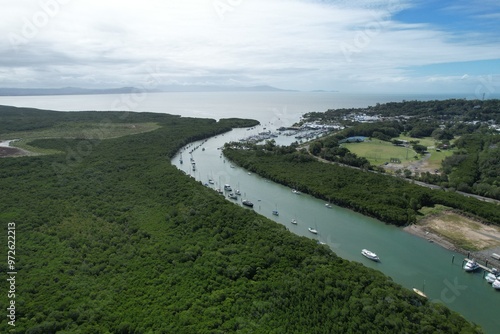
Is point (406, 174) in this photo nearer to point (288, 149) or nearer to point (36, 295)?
point (288, 149)

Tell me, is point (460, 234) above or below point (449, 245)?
above

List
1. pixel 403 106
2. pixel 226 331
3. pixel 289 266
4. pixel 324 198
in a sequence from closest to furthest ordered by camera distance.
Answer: pixel 226 331 → pixel 289 266 → pixel 324 198 → pixel 403 106

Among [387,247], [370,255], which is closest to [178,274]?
[370,255]

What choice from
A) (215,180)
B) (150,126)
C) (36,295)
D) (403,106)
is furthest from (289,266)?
(403,106)

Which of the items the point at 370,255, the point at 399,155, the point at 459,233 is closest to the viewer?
the point at 370,255

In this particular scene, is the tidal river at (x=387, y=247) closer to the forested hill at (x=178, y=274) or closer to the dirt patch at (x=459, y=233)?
the dirt patch at (x=459, y=233)

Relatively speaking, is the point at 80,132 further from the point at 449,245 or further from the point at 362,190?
the point at 449,245
